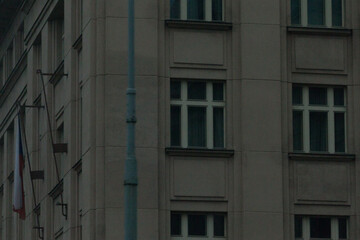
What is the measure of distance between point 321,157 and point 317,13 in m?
4.32

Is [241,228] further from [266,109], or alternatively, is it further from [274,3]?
[274,3]

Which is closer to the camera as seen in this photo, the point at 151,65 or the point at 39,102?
the point at 151,65

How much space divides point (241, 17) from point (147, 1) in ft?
8.87

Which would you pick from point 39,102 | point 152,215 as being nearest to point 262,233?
point 152,215

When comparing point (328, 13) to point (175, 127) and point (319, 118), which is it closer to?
point (319, 118)

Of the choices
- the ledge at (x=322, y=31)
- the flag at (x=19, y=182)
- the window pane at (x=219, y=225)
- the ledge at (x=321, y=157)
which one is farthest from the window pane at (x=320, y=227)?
the flag at (x=19, y=182)

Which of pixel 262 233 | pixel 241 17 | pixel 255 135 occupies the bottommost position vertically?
pixel 262 233

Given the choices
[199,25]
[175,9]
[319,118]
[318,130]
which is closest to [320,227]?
[318,130]

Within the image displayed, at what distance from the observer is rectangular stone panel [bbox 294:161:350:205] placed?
39.3 metres

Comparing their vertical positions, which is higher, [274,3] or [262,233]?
[274,3]

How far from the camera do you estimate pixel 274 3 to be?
39.8 metres

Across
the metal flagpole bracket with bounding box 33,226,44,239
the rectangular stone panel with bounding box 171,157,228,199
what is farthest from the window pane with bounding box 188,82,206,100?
the metal flagpole bracket with bounding box 33,226,44,239

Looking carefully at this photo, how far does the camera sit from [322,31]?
40.2 meters

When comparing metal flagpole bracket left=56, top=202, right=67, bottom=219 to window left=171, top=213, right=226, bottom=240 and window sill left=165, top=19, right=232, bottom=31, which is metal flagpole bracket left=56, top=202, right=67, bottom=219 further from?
window sill left=165, top=19, right=232, bottom=31
